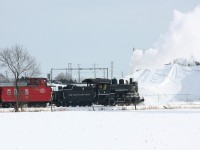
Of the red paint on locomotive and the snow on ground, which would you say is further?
the snow on ground

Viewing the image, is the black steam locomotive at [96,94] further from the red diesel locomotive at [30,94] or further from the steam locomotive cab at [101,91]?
the red diesel locomotive at [30,94]

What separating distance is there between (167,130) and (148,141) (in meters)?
3.59

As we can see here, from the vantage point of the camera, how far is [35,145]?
18.0 m

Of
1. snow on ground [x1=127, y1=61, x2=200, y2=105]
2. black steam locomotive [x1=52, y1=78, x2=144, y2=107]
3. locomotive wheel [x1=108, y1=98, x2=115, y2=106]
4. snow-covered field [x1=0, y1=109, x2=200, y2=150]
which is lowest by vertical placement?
snow-covered field [x1=0, y1=109, x2=200, y2=150]

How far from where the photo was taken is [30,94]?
51.2 metres

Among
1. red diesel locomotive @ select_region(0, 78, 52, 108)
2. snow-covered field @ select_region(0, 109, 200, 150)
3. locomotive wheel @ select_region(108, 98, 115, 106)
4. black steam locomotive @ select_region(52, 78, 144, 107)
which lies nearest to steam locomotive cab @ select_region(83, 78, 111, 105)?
black steam locomotive @ select_region(52, 78, 144, 107)

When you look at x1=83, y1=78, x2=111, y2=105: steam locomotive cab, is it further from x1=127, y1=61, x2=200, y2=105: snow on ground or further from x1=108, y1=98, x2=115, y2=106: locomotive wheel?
x1=127, y1=61, x2=200, y2=105: snow on ground

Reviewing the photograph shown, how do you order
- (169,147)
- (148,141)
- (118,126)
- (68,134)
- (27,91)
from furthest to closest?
(27,91)
(118,126)
(68,134)
(148,141)
(169,147)

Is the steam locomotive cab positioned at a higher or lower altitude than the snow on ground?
lower

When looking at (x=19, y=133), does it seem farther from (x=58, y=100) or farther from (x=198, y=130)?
(x=58, y=100)

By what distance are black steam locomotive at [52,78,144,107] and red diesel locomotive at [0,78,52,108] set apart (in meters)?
1.39

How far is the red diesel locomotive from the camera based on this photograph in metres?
50.6

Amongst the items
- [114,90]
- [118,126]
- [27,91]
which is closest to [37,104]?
[27,91]

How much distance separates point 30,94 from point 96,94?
7.98m
